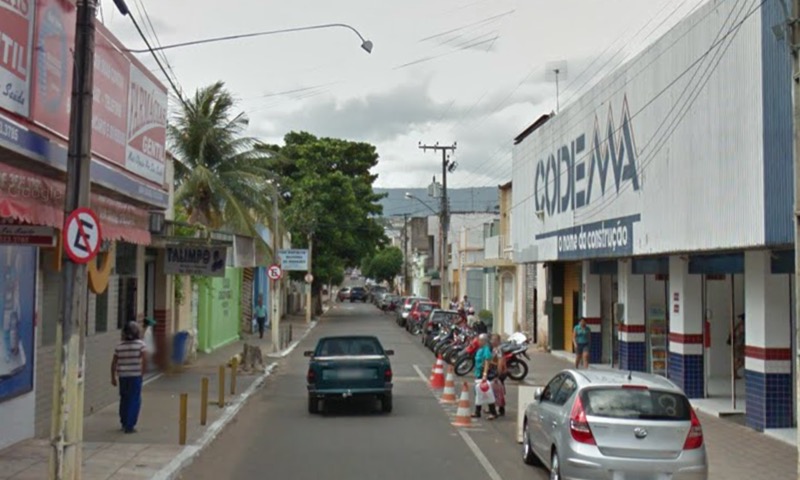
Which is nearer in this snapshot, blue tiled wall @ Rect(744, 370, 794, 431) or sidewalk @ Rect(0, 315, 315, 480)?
sidewalk @ Rect(0, 315, 315, 480)

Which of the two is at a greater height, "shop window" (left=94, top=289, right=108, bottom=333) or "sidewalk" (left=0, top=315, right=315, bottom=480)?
"shop window" (left=94, top=289, right=108, bottom=333)

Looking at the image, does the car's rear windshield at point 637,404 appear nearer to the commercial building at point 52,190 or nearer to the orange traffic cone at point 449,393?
the commercial building at point 52,190

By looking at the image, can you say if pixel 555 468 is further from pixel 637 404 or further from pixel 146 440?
pixel 146 440

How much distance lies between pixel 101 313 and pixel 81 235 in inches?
331

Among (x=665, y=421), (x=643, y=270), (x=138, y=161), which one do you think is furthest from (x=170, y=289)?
(x=665, y=421)

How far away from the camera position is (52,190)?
969 cm

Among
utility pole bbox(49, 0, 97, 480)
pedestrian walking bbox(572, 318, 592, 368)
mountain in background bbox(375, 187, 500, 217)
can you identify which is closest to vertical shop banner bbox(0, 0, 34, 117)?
utility pole bbox(49, 0, 97, 480)

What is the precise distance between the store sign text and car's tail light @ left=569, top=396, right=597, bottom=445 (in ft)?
33.0

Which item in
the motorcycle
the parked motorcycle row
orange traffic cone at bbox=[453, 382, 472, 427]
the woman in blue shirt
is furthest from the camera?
the parked motorcycle row

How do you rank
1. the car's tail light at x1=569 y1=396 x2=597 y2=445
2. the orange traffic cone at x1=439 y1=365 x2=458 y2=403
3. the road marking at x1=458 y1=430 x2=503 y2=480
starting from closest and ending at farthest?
the car's tail light at x1=569 y1=396 x2=597 y2=445, the road marking at x1=458 y1=430 x2=503 y2=480, the orange traffic cone at x1=439 y1=365 x2=458 y2=403

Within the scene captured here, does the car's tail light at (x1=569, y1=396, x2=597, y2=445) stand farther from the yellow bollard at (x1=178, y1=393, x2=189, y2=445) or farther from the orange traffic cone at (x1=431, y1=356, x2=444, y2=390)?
the orange traffic cone at (x1=431, y1=356, x2=444, y2=390)

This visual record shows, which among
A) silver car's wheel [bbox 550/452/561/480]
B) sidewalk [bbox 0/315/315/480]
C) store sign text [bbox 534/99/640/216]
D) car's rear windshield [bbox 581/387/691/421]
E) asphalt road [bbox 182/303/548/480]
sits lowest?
asphalt road [bbox 182/303/548/480]

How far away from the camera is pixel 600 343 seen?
2678cm

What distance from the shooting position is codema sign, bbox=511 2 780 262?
1269 centimetres
